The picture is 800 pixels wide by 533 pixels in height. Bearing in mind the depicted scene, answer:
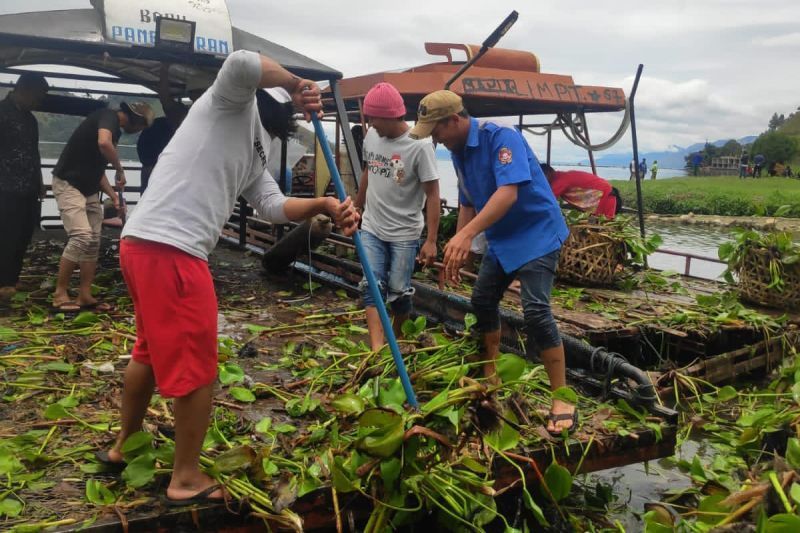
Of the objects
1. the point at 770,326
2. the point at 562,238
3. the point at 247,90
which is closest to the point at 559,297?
the point at 770,326

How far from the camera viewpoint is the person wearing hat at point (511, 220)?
3.43 meters

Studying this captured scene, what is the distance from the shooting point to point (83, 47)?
5.61 meters

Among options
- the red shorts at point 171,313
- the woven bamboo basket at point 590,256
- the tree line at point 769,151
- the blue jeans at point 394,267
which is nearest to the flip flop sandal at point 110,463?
the red shorts at point 171,313

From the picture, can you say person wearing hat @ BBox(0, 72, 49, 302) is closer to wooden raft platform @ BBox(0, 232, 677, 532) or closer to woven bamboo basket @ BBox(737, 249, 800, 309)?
wooden raft platform @ BBox(0, 232, 677, 532)

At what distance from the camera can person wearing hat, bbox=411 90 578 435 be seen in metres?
3.43

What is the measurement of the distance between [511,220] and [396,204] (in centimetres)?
123

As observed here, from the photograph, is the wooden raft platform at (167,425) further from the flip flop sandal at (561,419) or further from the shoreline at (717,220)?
the shoreline at (717,220)

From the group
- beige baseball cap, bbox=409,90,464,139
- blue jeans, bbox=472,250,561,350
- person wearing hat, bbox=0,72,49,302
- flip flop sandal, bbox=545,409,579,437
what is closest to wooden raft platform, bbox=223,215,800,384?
blue jeans, bbox=472,250,561,350

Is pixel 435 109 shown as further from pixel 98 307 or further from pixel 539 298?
pixel 98 307

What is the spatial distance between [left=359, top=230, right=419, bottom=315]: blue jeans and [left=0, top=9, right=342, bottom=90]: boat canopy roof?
2.67m

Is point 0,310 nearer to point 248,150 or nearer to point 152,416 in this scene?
point 152,416

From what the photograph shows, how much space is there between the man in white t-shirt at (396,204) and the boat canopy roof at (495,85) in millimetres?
2905

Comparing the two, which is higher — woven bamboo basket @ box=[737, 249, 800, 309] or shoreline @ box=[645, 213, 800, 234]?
woven bamboo basket @ box=[737, 249, 800, 309]

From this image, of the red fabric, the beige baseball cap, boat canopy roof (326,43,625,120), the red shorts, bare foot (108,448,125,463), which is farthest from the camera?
the red fabric
